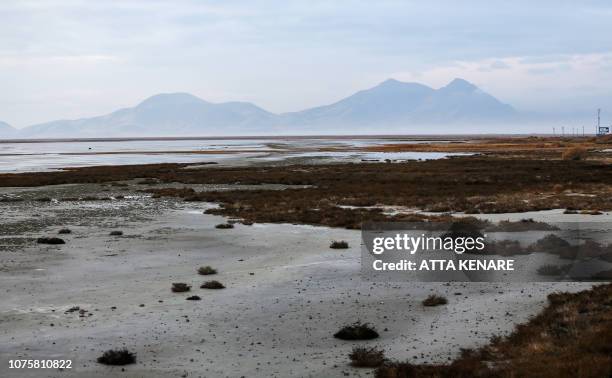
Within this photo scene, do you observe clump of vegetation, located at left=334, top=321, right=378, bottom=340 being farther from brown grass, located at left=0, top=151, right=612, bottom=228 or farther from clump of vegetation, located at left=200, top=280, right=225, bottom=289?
brown grass, located at left=0, top=151, right=612, bottom=228

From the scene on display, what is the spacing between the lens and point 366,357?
10.8m

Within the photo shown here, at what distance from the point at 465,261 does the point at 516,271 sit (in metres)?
1.89

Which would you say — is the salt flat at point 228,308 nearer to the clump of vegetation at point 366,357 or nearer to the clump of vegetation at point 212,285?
the clump of vegetation at point 366,357

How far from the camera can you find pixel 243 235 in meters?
26.0

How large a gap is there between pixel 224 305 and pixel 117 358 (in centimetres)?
434

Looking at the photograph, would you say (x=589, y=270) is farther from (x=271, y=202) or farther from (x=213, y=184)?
(x=213, y=184)

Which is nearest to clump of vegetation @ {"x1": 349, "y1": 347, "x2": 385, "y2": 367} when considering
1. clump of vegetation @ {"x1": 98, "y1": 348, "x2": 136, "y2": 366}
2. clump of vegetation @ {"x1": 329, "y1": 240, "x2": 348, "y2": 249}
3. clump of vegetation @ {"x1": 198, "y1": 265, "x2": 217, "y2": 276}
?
clump of vegetation @ {"x1": 98, "y1": 348, "x2": 136, "y2": 366}

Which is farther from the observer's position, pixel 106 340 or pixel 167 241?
pixel 167 241

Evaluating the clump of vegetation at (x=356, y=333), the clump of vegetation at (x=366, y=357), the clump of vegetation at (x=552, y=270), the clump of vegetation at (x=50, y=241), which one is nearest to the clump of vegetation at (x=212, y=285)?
the clump of vegetation at (x=356, y=333)

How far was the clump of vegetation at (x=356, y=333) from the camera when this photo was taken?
40.3ft

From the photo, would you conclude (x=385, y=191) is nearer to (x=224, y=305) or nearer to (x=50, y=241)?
(x=50, y=241)

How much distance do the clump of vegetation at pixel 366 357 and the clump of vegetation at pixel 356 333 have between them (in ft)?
3.51

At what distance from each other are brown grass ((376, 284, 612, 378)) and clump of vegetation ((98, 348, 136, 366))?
4265mm

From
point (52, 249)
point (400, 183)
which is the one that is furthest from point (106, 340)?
point (400, 183)
